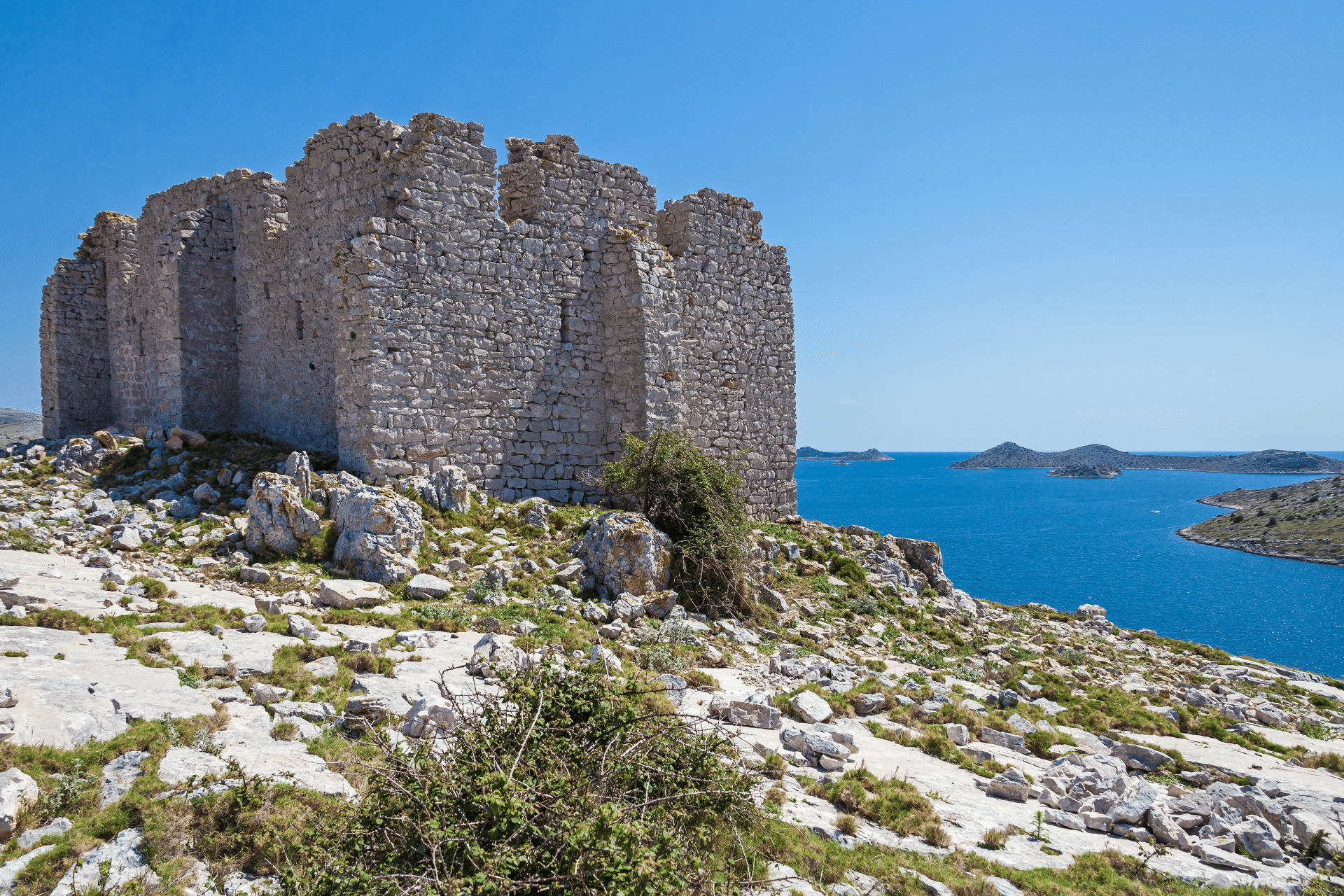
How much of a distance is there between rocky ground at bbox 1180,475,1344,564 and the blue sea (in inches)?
62.9

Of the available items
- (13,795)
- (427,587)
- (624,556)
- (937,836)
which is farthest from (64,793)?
(624,556)

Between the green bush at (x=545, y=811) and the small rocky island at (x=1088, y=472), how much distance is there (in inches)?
6596

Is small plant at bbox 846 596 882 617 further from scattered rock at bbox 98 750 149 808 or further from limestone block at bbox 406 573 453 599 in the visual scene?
scattered rock at bbox 98 750 149 808

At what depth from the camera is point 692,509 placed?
11.1 metres

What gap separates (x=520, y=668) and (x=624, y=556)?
457 cm

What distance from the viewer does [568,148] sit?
12.9m

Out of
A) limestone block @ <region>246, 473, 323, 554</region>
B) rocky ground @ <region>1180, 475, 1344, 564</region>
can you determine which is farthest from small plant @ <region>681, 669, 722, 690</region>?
rocky ground @ <region>1180, 475, 1344, 564</region>

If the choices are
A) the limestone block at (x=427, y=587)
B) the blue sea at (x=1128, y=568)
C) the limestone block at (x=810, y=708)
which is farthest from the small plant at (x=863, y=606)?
the blue sea at (x=1128, y=568)

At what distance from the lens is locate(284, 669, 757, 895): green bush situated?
307 cm

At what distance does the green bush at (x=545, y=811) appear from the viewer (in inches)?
121

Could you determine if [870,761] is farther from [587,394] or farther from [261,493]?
[587,394]

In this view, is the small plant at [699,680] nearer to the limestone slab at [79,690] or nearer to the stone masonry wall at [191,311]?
the limestone slab at [79,690]

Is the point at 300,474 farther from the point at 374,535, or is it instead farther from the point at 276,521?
the point at 374,535

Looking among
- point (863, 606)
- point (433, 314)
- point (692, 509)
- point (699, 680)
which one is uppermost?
point (433, 314)
